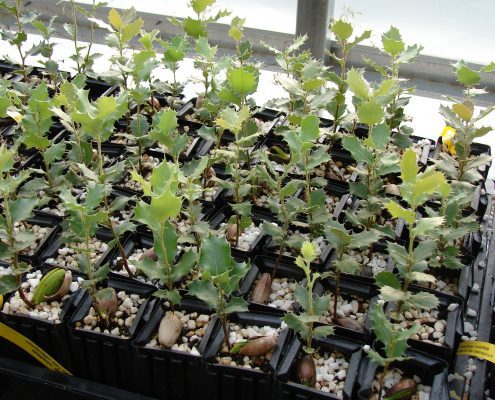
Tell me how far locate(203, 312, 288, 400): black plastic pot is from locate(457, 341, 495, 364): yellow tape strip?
0.32m

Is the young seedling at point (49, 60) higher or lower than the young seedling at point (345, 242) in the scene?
higher

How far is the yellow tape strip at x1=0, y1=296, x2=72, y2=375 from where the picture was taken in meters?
1.19

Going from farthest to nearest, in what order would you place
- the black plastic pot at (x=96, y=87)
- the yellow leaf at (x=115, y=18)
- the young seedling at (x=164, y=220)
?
the black plastic pot at (x=96, y=87) < the yellow leaf at (x=115, y=18) < the young seedling at (x=164, y=220)

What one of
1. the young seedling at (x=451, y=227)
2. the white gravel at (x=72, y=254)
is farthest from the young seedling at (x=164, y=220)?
the young seedling at (x=451, y=227)

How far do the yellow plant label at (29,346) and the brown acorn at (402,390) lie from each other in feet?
1.93

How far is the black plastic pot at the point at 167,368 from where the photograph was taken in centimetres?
112

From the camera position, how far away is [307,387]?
105 cm

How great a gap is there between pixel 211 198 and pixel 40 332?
0.48 m

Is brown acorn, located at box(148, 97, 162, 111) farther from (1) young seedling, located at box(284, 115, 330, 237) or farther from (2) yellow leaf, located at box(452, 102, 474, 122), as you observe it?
(2) yellow leaf, located at box(452, 102, 474, 122)

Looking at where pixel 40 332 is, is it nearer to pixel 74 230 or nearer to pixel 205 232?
pixel 74 230

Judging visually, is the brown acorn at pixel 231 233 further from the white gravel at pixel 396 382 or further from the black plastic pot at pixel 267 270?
the white gravel at pixel 396 382

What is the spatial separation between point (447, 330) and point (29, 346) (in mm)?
750

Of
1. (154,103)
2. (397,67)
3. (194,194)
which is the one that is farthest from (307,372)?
(154,103)

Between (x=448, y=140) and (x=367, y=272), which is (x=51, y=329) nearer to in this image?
(x=367, y=272)
